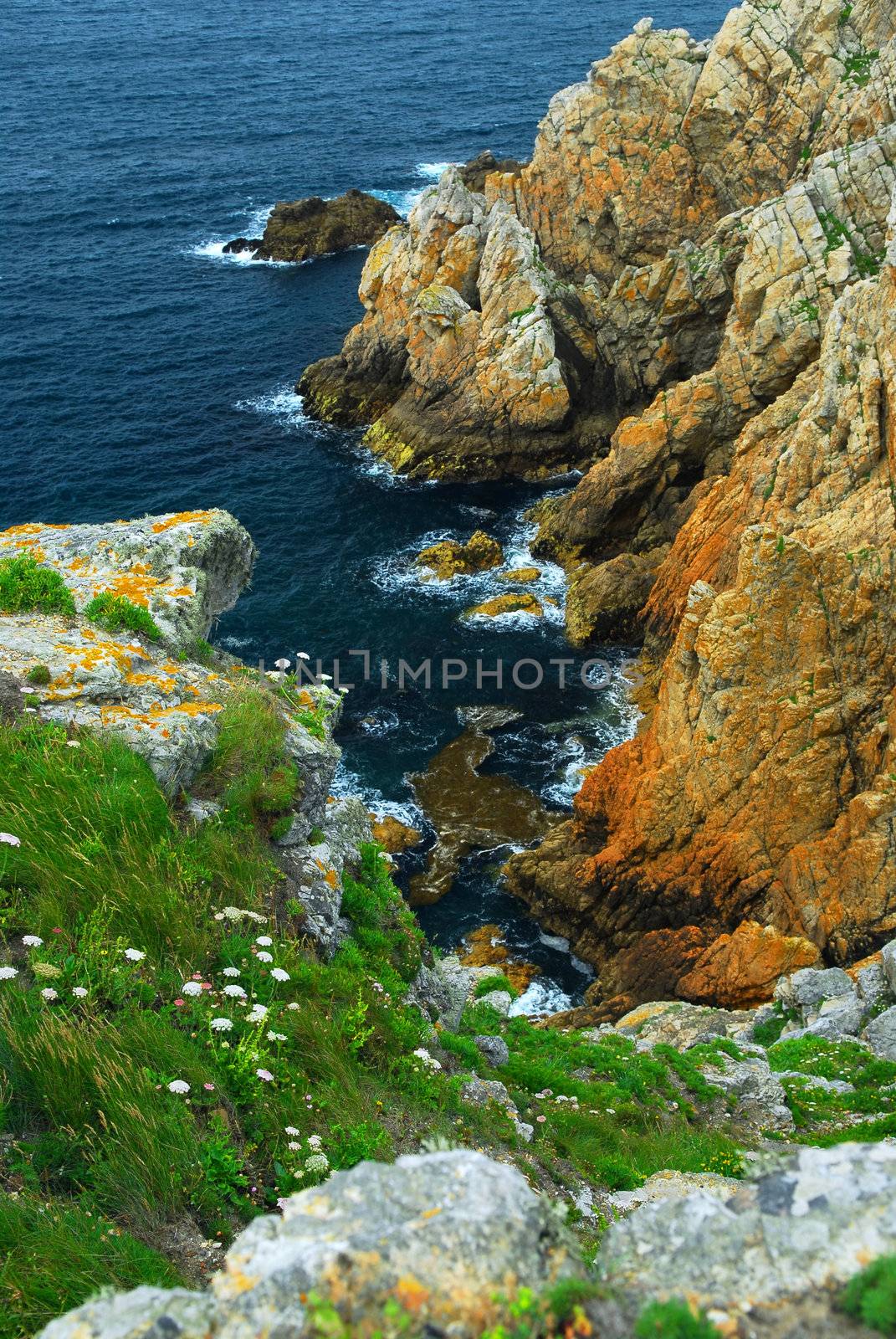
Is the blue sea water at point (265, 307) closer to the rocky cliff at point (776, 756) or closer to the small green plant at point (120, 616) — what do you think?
the rocky cliff at point (776, 756)

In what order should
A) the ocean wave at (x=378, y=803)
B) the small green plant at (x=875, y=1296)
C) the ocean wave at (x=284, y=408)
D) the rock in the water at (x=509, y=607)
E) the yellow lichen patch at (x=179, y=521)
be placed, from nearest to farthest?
the small green plant at (x=875, y=1296)
the yellow lichen patch at (x=179, y=521)
the ocean wave at (x=378, y=803)
the rock in the water at (x=509, y=607)
the ocean wave at (x=284, y=408)

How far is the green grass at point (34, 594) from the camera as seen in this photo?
15.5 metres

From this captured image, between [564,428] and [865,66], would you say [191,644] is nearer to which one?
[564,428]

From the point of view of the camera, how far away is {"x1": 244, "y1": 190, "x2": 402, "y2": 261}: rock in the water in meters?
83.6

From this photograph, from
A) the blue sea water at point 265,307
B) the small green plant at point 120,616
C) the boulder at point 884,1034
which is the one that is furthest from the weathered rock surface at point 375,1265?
the blue sea water at point 265,307

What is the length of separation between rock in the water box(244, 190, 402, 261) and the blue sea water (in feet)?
6.28

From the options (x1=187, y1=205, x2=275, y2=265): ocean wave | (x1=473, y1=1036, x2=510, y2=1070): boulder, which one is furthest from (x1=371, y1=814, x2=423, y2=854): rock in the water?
(x1=187, y1=205, x2=275, y2=265): ocean wave

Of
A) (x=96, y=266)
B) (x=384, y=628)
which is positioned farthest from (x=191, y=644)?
(x=96, y=266)

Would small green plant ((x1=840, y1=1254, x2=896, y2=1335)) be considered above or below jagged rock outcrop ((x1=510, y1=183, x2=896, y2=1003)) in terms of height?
above

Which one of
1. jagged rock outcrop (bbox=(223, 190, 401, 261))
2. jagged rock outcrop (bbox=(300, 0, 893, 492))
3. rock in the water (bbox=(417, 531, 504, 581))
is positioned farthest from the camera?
jagged rock outcrop (bbox=(223, 190, 401, 261))

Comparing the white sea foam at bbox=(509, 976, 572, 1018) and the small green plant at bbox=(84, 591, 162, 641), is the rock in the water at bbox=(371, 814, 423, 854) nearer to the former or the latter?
the white sea foam at bbox=(509, 976, 572, 1018)

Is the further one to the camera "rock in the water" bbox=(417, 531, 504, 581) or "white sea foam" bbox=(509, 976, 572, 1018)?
"rock in the water" bbox=(417, 531, 504, 581)

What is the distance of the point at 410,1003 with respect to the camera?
13.6 m

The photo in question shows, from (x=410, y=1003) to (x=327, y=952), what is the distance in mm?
1842
